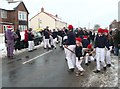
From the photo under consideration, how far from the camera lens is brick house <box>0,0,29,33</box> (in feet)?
185

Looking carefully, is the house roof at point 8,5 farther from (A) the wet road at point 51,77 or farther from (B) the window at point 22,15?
(A) the wet road at point 51,77

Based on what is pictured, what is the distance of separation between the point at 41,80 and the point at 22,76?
117 cm

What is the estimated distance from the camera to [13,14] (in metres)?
58.9

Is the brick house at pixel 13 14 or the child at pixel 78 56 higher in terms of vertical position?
the brick house at pixel 13 14

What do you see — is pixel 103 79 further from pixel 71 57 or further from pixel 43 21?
pixel 43 21

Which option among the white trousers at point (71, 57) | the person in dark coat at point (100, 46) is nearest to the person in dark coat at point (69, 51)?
the white trousers at point (71, 57)

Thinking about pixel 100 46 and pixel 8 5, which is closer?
pixel 100 46

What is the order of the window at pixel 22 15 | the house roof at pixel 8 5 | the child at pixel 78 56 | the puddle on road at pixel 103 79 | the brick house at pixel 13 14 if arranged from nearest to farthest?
the puddle on road at pixel 103 79
the child at pixel 78 56
the brick house at pixel 13 14
the house roof at pixel 8 5
the window at pixel 22 15

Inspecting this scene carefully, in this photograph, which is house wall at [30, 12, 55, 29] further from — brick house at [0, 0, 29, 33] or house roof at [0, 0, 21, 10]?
house roof at [0, 0, 21, 10]

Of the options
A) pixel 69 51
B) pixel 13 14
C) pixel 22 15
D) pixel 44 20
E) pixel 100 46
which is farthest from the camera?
pixel 44 20

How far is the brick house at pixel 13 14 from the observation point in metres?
56.4

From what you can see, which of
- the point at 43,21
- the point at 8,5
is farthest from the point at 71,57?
the point at 43,21

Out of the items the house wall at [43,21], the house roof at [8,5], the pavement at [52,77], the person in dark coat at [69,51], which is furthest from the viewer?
the house wall at [43,21]

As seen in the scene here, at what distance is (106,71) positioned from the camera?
468 inches
